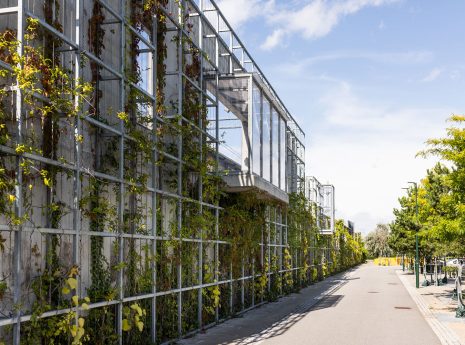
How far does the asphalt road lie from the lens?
13109 mm

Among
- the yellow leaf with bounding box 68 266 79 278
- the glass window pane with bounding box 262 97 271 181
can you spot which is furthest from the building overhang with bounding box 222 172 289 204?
the yellow leaf with bounding box 68 266 79 278

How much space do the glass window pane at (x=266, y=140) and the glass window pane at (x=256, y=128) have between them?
705 millimetres

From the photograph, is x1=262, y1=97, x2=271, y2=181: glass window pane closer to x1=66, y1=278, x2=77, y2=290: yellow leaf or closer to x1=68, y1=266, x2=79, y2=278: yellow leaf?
x1=68, y1=266, x2=79, y2=278: yellow leaf

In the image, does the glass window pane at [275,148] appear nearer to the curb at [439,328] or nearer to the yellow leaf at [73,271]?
the curb at [439,328]

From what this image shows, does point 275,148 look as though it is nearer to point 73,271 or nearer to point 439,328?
point 439,328

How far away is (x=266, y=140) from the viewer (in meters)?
18.7

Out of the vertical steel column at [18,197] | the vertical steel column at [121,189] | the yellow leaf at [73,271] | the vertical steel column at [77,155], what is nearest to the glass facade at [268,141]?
the vertical steel column at [121,189]

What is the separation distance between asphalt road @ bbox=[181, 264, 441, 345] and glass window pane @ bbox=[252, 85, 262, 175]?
4132 mm

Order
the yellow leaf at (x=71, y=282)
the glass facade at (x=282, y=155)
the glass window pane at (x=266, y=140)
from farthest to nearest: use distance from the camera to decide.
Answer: the glass facade at (x=282, y=155) < the glass window pane at (x=266, y=140) < the yellow leaf at (x=71, y=282)

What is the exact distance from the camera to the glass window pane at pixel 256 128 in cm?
1684

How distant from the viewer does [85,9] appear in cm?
1014

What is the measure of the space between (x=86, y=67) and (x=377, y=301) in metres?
16.4

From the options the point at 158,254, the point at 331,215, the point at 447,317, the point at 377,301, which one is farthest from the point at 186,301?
the point at 331,215

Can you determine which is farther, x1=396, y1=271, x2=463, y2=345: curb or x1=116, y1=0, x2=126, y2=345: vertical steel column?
x1=396, y1=271, x2=463, y2=345: curb
